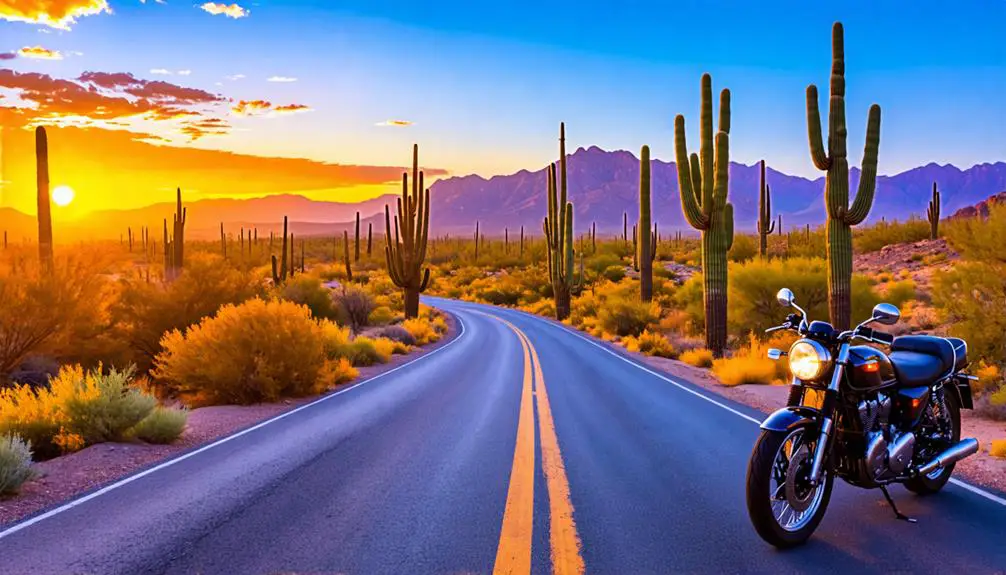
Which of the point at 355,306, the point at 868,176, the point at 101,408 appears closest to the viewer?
the point at 101,408

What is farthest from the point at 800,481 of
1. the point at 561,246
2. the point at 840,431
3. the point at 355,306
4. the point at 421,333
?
the point at 561,246

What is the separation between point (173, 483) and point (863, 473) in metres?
6.28

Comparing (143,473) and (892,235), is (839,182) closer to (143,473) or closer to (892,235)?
(143,473)

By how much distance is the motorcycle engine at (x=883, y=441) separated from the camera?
18.5ft

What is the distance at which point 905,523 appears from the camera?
579 centimetres

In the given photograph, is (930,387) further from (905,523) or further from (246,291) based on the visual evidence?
(246,291)

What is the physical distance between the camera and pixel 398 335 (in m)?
28.0

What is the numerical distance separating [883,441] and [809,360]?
0.96 metres

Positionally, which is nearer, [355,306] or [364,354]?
[364,354]

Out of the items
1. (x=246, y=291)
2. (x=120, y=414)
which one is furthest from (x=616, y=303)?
(x=120, y=414)

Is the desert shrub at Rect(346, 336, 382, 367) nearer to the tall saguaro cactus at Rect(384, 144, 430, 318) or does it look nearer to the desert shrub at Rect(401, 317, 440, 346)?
the desert shrub at Rect(401, 317, 440, 346)

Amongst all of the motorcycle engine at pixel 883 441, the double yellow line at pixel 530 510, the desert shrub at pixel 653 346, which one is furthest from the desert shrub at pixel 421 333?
the motorcycle engine at pixel 883 441

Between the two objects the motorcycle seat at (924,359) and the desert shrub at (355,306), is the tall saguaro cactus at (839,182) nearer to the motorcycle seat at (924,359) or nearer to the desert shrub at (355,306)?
the motorcycle seat at (924,359)

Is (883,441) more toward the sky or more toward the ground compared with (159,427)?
more toward the sky
